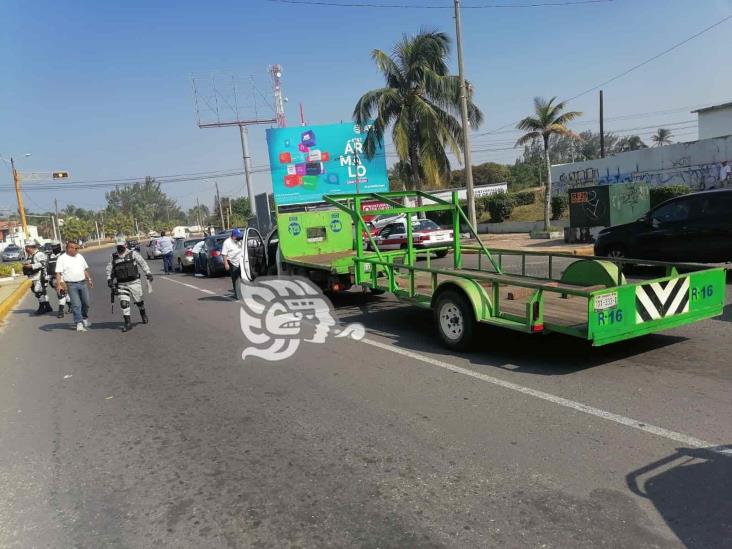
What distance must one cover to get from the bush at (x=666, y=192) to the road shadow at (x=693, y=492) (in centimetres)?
2105

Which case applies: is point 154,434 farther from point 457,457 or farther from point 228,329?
point 228,329

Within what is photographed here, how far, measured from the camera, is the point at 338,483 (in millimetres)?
3645

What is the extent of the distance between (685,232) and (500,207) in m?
23.3

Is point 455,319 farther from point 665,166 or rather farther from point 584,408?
point 665,166

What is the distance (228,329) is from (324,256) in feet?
8.99

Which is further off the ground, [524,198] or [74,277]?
[524,198]

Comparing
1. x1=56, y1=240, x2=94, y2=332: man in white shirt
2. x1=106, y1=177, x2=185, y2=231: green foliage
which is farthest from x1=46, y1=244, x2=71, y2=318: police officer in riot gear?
x1=106, y1=177, x2=185, y2=231: green foliage

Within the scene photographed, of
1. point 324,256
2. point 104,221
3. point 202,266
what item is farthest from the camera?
point 104,221

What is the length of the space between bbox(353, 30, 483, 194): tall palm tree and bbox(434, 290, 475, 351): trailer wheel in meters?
20.2

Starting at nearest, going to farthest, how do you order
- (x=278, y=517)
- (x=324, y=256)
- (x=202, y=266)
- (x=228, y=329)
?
(x=278, y=517), (x=228, y=329), (x=324, y=256), (x=202, y=266)

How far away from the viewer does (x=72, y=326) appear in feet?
35.6

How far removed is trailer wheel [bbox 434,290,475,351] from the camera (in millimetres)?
6238

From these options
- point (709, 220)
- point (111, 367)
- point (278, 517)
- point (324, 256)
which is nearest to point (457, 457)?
point (278, 517)

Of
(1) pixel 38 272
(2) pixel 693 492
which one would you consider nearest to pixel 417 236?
(1) pixel 38 272
